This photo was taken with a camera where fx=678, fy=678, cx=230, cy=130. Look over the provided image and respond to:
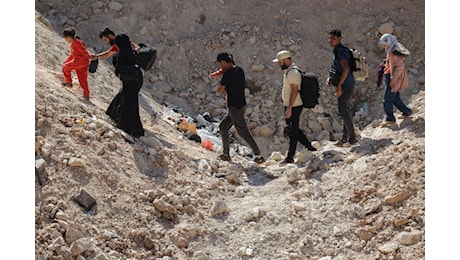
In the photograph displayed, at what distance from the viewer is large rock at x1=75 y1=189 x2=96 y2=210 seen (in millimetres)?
6953

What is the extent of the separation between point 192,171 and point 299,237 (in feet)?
6.04

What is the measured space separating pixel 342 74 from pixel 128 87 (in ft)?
8.94

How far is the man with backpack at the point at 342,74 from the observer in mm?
8586

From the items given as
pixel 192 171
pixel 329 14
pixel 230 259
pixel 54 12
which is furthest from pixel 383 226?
pixel 54 12

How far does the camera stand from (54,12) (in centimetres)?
1360

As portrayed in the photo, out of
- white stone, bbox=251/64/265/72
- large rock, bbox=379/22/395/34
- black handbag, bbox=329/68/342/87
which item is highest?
large rock, bbox=379/22/395/34

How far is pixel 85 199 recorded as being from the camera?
6977 millimetres

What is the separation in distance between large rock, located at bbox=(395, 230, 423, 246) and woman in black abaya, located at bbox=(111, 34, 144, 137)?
3.61 m

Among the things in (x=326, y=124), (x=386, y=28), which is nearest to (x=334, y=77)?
(x=326, y=124)

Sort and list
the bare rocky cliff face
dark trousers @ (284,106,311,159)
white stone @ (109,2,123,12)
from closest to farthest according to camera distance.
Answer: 1. the bare rocky cliff face
2. dark trousers @ (284,106,311,159)
3. white stone @ (109,2,123,12)

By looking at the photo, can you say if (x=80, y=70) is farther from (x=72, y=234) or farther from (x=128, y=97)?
(x=72, y=234)

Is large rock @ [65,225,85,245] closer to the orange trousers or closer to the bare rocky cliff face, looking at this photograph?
the bare rocky cliff face

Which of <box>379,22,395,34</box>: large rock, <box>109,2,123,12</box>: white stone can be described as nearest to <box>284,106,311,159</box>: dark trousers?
<box>379,22,395,34</box>: large rock

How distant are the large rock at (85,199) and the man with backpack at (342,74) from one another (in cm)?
A: 353
